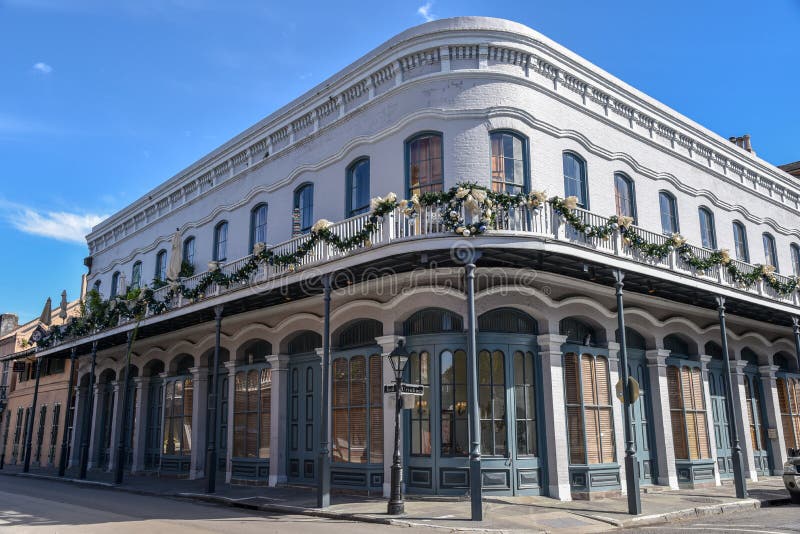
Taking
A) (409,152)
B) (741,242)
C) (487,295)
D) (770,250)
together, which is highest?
(409,152)

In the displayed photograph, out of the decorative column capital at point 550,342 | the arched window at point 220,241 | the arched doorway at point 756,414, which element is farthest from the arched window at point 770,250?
the arched window at point 220,241

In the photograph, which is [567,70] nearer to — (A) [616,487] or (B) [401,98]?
(B) [401,98]

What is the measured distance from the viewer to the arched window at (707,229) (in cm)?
1856

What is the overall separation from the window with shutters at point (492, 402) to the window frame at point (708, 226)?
29.1 feet

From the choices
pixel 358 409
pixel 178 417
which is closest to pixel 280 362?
pixel 358 409

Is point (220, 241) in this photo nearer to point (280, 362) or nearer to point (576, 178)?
point (280, 362)

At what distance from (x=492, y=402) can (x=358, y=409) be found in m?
3.20

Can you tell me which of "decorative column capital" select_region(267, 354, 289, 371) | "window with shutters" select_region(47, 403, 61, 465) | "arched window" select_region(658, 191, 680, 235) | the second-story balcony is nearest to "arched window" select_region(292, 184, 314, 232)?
the second-story balcony

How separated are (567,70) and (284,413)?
10762mm

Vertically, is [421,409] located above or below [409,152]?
below

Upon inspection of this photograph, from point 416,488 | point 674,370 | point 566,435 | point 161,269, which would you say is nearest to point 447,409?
point 416,488

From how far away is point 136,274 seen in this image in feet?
81.7

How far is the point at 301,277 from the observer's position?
13711mm

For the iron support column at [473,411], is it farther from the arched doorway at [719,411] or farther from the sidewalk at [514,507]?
the arched doorway at [719,411]
